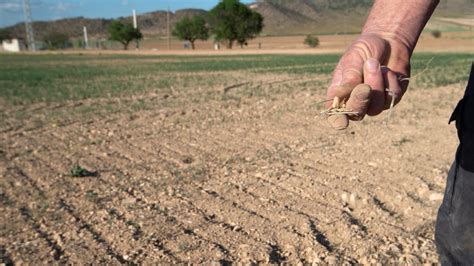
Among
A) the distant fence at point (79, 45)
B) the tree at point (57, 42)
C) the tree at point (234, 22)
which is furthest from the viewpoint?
the tree at point (57, 42)

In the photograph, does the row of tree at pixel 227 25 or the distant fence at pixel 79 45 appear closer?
the row of tree at pixel 227 25

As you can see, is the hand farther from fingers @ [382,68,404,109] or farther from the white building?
the white building

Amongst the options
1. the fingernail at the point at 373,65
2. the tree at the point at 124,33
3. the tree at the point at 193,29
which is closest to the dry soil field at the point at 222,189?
the fingernail at the point at 373,65

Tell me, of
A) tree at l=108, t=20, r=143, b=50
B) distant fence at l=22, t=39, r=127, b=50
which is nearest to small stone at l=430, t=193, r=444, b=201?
tree at l=108, t=20, r=143, b=50

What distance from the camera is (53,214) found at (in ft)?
13.1

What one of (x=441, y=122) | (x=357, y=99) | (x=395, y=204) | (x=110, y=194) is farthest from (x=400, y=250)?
(x=441, y=122)

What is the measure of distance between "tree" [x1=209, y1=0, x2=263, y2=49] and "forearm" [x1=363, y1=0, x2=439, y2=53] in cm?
8144

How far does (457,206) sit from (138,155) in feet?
15.9

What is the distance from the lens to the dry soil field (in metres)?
3.33

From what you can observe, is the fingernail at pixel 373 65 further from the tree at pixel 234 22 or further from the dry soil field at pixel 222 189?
the tree at pixel 234 22

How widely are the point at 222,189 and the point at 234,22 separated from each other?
8061cm

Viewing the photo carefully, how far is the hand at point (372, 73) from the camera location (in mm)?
1385

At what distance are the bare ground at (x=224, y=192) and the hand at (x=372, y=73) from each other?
1.93m

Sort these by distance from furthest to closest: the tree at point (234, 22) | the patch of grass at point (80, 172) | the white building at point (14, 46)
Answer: the white building at point (14, 46) < the tree at point (234, 22) < the patch of grass at point (80, 172)
